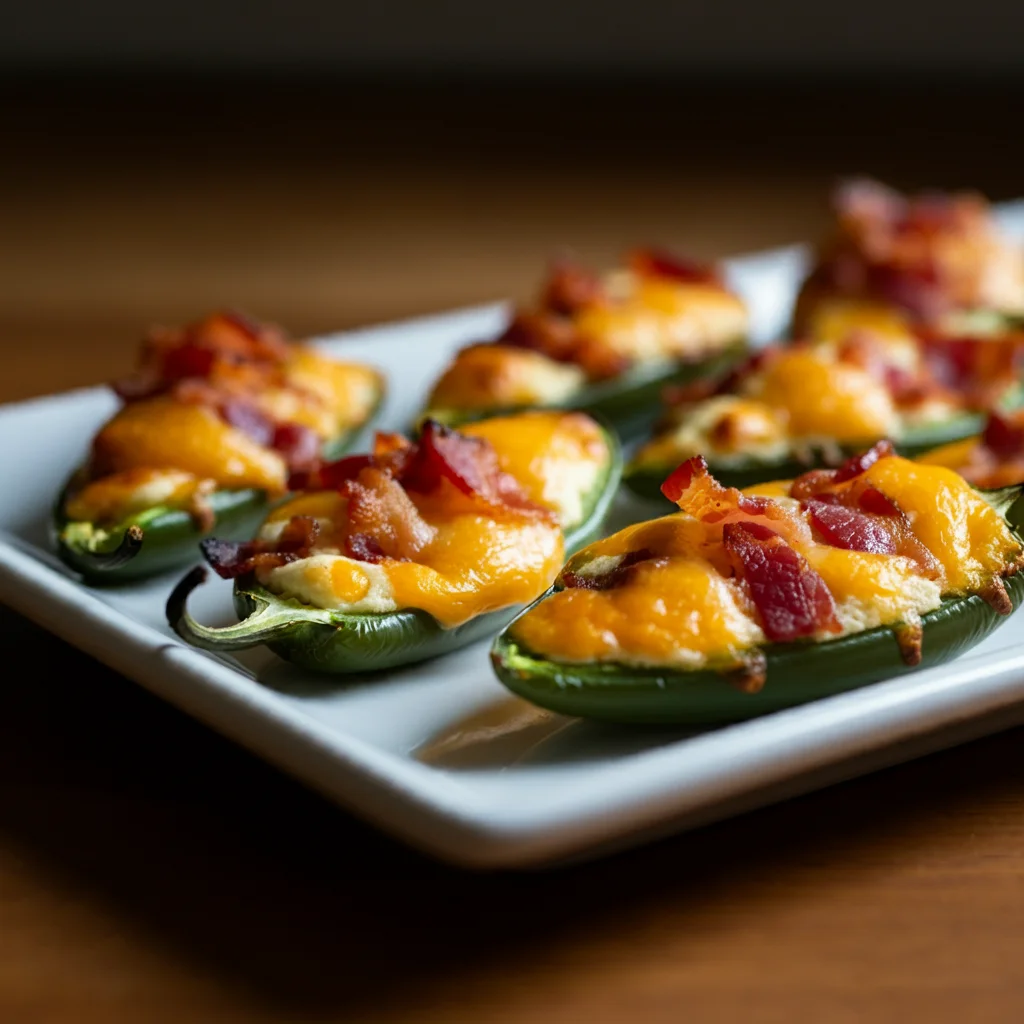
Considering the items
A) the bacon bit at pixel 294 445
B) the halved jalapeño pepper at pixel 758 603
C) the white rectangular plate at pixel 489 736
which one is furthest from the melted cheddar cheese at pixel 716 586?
the bacon bit at pixel 294 445

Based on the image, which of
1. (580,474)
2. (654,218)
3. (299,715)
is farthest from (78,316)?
(299,715)

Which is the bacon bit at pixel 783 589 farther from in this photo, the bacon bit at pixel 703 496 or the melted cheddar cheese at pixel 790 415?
the melted cheddar cheese at pixel 790 415

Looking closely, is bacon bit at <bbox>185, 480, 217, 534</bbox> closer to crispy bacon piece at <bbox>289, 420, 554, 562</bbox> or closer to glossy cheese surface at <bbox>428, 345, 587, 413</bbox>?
crispy bacon piece at <bbox>289, 420, 554, 562</bbox>

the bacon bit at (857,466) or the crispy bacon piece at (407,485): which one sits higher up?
the bacon bit at (857,466)

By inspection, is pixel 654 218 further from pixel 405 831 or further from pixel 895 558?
pixel 405 831

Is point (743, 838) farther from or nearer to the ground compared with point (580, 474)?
nearer to the ground

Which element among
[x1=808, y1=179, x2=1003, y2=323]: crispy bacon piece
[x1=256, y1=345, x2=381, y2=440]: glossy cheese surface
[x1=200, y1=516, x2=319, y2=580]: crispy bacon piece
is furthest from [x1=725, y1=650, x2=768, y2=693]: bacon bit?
[x1=808, y1=179, x2=1003, y2=323]: crispy bacon piece
